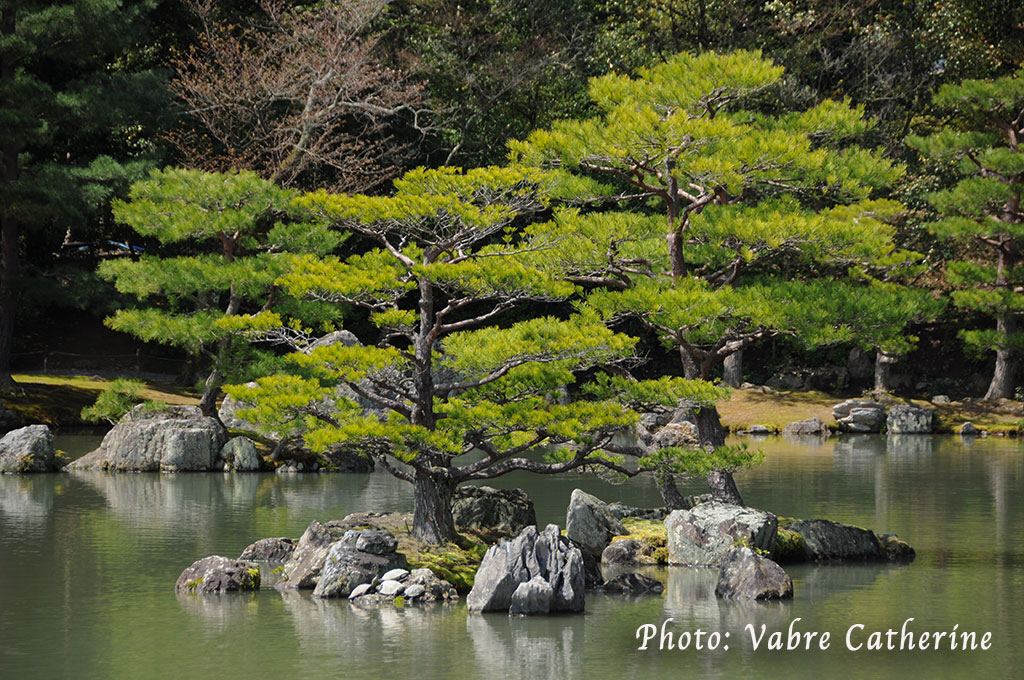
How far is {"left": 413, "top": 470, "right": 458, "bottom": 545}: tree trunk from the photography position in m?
13.1

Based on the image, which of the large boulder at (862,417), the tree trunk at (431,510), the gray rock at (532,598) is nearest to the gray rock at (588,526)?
the tree trunk at (431,510)

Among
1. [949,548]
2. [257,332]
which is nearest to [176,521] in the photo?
[257,332]

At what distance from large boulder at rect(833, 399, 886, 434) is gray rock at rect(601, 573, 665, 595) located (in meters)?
21.3

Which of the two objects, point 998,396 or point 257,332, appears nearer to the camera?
point 257,332

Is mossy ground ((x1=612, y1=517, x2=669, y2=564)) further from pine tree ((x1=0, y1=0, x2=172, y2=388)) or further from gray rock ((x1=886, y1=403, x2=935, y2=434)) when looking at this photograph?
gray rock ((x1=886, y1=403, x2=935, y2=434))

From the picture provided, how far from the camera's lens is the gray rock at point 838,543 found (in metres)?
14.1

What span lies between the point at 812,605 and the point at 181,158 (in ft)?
86.5

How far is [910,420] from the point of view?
1233 inches

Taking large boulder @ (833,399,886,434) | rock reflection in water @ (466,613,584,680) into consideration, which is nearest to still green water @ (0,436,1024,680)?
rock reflection in water @ (466,613,584,680)

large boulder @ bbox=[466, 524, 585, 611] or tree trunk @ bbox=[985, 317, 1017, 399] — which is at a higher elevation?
tree trunk @ bbox=[985, 317, 1017, 399]

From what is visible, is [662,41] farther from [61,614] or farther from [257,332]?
[61,614]

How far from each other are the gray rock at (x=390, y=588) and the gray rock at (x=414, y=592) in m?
0.08

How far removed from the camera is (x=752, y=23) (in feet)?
116

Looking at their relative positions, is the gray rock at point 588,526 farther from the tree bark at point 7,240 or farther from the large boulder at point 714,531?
the tree bark at point 7,240
